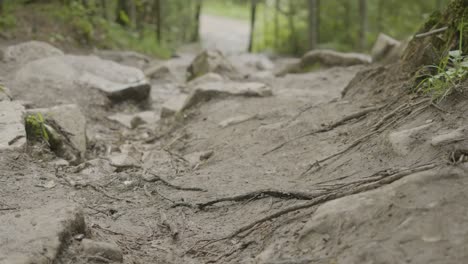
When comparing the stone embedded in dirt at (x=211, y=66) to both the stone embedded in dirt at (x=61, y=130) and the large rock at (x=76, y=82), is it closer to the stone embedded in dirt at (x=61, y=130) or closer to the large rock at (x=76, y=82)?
the large rock at (x=76, y=82)

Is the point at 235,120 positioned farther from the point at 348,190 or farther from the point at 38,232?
the point at 38,232

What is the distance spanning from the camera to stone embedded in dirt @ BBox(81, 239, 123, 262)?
Answer: 293 cm

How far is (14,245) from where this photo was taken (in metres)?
2.75

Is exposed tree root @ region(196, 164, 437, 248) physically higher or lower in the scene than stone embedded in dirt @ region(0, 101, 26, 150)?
higher

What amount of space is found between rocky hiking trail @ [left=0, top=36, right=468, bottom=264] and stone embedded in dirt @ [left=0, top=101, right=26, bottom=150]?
2 centimetres

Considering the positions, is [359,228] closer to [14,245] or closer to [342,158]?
[342,158]

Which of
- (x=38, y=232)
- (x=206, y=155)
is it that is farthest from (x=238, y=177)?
(x=38, y=232)

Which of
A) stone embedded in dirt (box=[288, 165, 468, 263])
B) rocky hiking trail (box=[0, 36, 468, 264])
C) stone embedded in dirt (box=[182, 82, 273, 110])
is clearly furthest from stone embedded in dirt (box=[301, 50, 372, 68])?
stone embedded in dirt (box=[288, 165, 468, 263])

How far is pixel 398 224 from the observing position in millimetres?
2518

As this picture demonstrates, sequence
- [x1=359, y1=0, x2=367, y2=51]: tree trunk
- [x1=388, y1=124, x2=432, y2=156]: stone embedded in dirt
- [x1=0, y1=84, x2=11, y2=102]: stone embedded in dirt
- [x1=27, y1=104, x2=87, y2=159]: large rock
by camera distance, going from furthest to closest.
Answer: [x1=359, y1=0, x2=367, y2=51]: tree trunk < [x1=0, y1=84, x2=11, y2=102]: stone embedded in dirt < [x1=27, y1=104, x2=87, y2=159]: large rock < [x1=388, y1=124, x2=432, y2=156]: stone embedded in dirt

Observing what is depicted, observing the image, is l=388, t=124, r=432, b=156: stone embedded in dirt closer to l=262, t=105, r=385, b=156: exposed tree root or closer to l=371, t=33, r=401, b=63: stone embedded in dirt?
l=262, t=105, r=385, b=156: exposed tree root

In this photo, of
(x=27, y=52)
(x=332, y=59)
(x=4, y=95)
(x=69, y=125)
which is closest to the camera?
(x=69, y=125)

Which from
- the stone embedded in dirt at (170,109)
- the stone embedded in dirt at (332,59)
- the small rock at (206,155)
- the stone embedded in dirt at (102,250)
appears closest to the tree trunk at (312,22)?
the stone embedded in dirt at (332,59)

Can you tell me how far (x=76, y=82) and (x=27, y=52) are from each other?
6.04 ft
